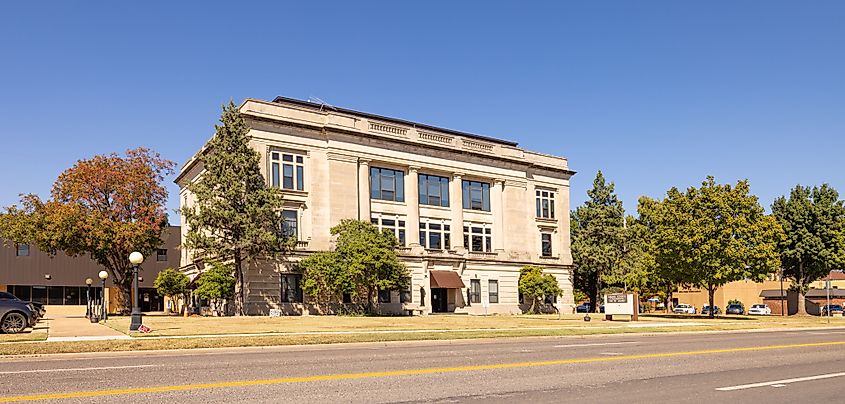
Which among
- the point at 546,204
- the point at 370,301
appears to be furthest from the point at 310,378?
the point at 546,204

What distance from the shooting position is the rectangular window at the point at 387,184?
59.6 metres

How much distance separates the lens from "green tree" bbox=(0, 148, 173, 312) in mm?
51725

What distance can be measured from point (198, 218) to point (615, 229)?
41.0 m

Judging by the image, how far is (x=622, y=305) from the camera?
150 ft

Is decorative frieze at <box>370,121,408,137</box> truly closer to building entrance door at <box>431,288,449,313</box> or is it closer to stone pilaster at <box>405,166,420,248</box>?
stone pilaster at <box>405,166,420,248</box>

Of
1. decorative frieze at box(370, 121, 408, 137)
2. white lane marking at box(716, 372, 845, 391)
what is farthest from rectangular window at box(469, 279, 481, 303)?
white lane marking at box(716, 372, 845, 391)

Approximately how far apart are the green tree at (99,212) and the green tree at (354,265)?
11.7 m

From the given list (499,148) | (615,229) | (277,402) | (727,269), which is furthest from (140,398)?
(615,229)

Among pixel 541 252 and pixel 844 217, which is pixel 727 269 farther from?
pixel 844 217

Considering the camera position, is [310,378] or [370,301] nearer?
[310,378]

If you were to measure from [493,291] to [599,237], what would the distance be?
15.7m

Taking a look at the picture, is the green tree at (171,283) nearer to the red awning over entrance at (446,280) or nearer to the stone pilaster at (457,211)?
the red awning over entrance at (446,280)

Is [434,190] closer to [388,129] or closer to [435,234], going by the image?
[435,234]

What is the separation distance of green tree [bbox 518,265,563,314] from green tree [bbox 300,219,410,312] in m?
15.2
